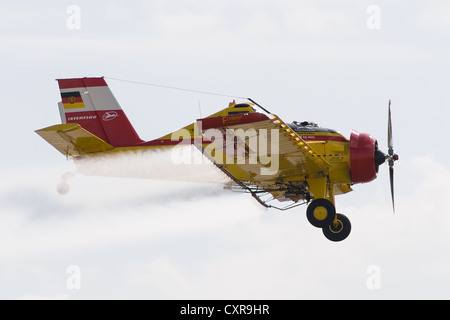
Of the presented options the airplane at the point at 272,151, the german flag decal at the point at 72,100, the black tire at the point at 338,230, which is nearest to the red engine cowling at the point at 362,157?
the airplane at the point at 272,151

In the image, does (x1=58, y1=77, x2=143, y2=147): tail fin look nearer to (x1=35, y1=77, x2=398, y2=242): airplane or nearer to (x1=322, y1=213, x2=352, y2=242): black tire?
(x1=35, y1=77, x2=398, y2=242): airplane

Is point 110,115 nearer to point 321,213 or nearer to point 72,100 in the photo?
point 72,100

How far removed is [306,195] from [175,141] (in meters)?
4.42

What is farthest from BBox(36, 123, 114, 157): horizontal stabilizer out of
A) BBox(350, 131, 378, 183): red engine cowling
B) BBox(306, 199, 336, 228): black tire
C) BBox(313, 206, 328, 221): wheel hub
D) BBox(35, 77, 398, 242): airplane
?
BBox(350, 131, 378, 183): red engine cowling

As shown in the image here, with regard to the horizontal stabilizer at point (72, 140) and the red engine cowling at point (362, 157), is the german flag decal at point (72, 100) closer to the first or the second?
the horizontal stabilizer at point (72, 140)

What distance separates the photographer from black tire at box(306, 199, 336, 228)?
29.2 m

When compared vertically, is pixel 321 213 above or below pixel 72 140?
below

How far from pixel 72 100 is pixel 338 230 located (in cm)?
1004

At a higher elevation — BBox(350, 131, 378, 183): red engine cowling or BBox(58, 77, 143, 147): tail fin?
BBox(58, 77, 143, 147): tail fin

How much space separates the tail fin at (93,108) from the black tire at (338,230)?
7.28 meters

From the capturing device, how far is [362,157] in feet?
96.5

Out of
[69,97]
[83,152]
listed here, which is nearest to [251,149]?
[83,152]

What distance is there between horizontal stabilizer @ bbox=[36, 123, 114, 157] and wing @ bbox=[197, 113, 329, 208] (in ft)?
12.2

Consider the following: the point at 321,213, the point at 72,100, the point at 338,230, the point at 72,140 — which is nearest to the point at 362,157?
the point at 321,213
